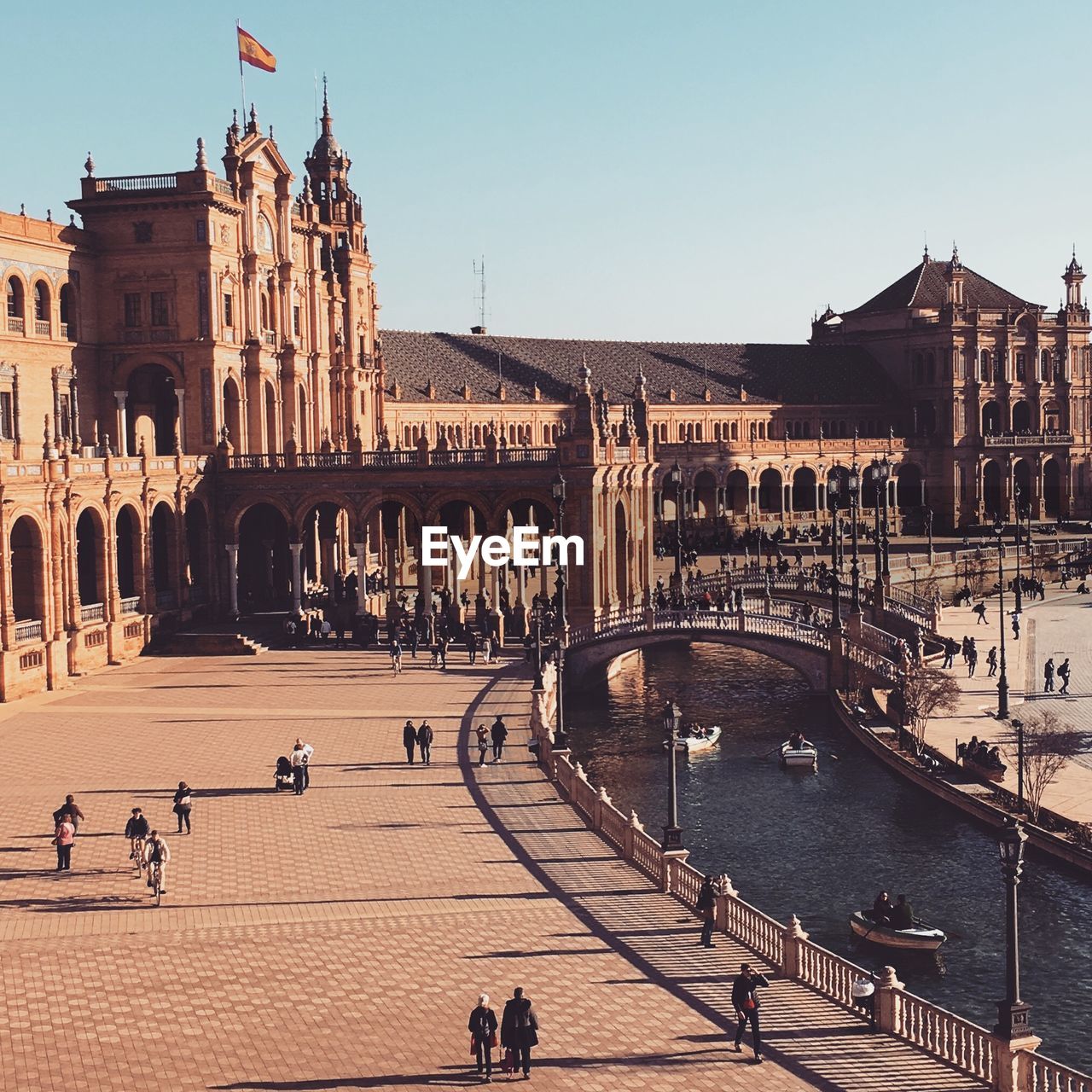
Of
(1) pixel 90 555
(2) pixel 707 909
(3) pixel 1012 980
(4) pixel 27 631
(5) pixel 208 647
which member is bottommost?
(2) pixel 707 909

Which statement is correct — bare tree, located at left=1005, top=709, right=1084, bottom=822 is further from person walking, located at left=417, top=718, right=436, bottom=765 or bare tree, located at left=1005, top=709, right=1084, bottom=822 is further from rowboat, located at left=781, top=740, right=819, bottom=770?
person walking, located at left=417, top=718, right=436, bottom=765

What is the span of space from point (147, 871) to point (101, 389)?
45.2m

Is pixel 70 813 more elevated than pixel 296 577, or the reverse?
pixel 296 577

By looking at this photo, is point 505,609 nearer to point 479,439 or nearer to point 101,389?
point 101,389

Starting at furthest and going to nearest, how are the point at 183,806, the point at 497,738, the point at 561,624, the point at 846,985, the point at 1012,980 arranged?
1. the point at 561,624
2. the point at 497,738
3. the point at 183,806
4. the point at 846,985
5. the point at 1012,980

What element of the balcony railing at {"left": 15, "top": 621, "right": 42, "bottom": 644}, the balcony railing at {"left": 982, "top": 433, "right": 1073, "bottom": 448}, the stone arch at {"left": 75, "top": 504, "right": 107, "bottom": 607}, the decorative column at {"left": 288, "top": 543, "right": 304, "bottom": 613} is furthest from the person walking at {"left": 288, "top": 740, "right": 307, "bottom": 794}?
the balcony railing at {"left": 982, "top": 433, "right": 1073, "bottom": 448}

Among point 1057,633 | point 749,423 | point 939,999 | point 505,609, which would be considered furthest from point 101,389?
point 749,423

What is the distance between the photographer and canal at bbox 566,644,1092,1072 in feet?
109

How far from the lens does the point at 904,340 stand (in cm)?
13862

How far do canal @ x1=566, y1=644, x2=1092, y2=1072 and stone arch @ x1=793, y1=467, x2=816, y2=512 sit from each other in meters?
67.3

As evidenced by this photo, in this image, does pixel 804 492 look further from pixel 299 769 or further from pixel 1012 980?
pixel 1012 980

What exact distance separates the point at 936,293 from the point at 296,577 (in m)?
85.4

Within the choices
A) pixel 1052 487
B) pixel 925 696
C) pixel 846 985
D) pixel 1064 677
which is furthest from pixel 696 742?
pixel 1052 487

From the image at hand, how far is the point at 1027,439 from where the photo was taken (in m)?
135
